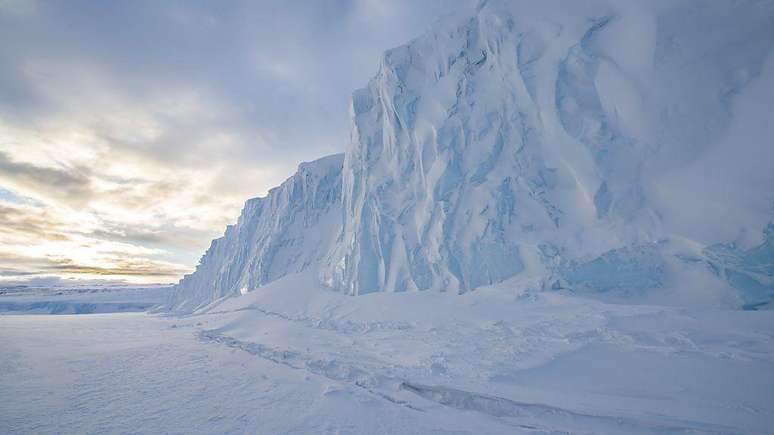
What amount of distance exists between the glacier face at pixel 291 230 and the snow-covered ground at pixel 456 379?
47.1ft

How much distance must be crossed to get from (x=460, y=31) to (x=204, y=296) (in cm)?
3290

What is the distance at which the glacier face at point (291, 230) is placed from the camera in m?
25.0

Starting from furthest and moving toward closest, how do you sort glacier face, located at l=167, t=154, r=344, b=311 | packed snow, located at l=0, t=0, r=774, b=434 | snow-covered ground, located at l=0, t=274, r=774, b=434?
1. glacier face, located at l=167, t=154, r=344, b=311
2. packed snow, located at l=0, t=0, r=774, b=434
3. snow-covered ground, located at l=0, t=274, r=774, b=434

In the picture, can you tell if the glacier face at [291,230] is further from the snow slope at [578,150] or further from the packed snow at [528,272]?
the snow slope at [578,150]

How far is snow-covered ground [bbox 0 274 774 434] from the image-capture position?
462cm

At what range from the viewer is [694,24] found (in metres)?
8.92

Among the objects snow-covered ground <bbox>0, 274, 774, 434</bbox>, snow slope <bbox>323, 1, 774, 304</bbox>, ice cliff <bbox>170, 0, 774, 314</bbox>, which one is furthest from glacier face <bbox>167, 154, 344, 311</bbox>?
snow-covered ground <bbox>0, 274, 774, 434</bbox>

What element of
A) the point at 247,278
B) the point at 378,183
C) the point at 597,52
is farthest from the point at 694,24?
the point at 247,278

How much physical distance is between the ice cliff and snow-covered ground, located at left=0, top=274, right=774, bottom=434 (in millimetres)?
1491

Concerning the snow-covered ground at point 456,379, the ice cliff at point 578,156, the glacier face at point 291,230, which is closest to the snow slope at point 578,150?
the ice cliff at point 578,156

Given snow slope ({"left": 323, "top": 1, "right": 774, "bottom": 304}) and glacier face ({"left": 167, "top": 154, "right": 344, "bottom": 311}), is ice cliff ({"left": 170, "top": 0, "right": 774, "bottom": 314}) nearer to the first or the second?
snow slope ({"left": 323, "top": 1, "right": 774, "bottom": 304})

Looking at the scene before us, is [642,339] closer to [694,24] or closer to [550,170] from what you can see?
[550,170]

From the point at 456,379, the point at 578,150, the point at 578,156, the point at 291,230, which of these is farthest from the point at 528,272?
the point at 291,230

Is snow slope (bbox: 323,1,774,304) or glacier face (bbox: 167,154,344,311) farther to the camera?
glacier face (bbox: 167,154,344,311)
